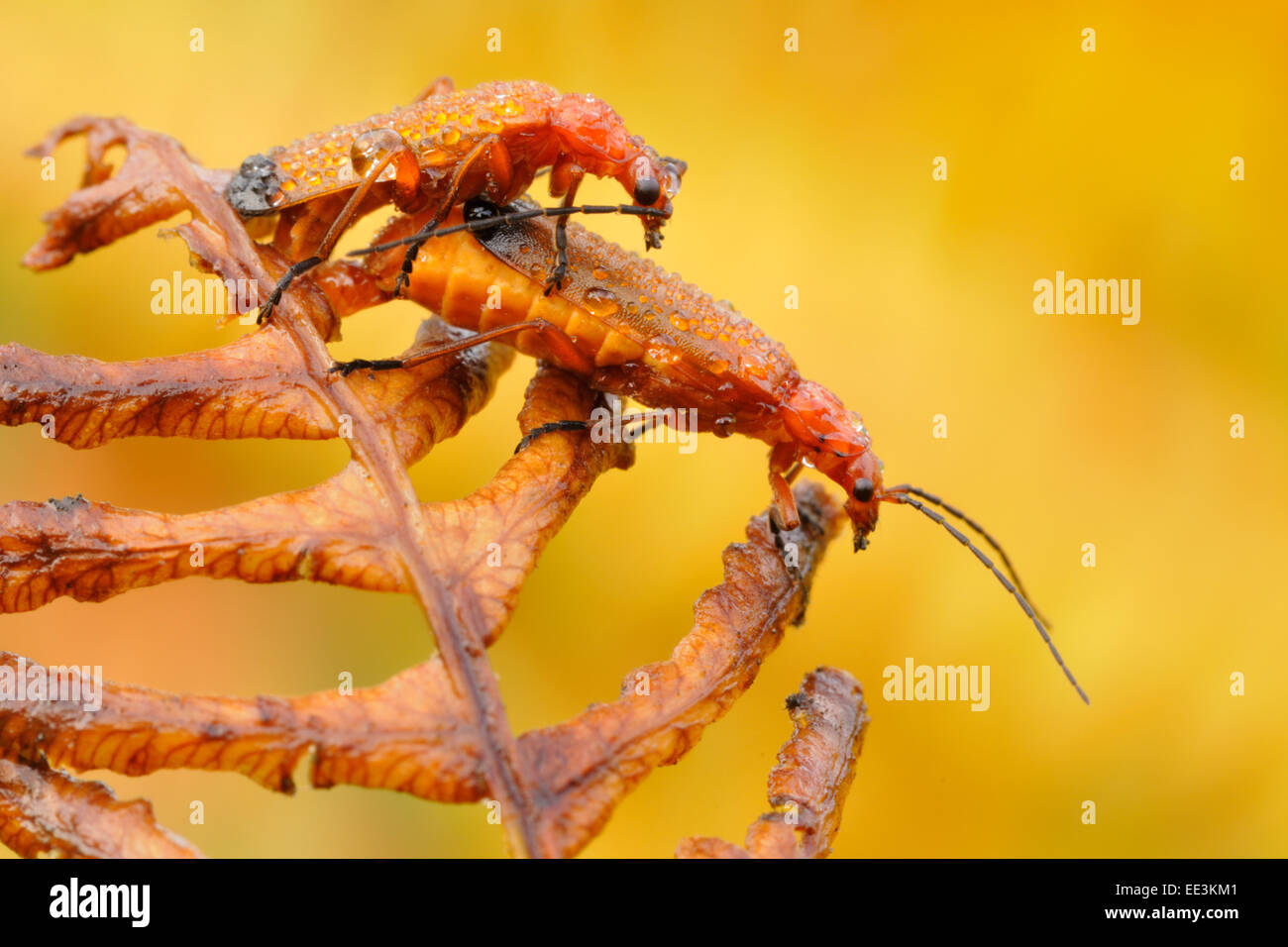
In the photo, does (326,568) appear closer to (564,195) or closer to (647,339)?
(647,339)

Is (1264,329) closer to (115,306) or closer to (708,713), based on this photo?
(708,713)

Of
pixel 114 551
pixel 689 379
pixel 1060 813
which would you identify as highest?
pixel 689 379

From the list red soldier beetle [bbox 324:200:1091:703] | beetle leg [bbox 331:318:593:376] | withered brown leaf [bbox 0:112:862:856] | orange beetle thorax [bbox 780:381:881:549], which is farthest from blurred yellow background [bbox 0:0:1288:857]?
withered brown leaf [bbox 0:112:862:856]

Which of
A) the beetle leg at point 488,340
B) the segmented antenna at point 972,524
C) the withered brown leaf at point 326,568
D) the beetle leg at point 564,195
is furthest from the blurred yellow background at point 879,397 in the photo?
the withered brown leaf at point 326,568

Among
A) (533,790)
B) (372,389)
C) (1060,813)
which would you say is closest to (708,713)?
(533,790)

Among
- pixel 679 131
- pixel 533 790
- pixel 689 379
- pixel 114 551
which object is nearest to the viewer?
pixel 533 790

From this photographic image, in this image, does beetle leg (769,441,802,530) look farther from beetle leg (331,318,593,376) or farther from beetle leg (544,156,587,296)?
beetle leg (544,156,587,296)

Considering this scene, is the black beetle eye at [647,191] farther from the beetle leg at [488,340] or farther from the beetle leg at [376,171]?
the beetle leg at [376,171]
